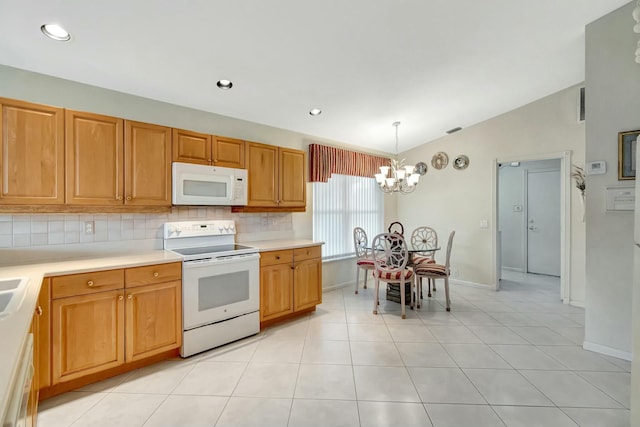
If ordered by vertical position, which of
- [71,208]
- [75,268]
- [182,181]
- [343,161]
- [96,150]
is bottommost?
[75,268]

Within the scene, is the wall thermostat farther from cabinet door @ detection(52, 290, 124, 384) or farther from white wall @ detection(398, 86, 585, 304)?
cabinet door @ detection(52, 290, 124, 384)

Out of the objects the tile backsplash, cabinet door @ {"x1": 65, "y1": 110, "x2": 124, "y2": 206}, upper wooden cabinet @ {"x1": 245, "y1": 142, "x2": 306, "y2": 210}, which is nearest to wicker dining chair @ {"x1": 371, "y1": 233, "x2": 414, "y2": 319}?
upper wooden cabinet @ {"x1": 245, "y1": 142, "x2": 306, "y2": 210}

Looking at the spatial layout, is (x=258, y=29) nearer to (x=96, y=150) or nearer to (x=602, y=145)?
(x=96, y=150)

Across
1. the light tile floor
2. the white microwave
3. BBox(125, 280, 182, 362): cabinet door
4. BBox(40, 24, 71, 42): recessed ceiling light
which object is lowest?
the light tile floor

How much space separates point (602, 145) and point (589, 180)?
12.6 inches

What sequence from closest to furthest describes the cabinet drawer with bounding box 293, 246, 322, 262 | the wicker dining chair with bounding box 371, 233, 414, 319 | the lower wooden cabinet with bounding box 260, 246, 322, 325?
the lower wooden cabinet with bounding box 260, 246, 322, 325 → the cabinet drawer with bounding box 293, 246, 322, 262 → the wicker dining chair with bounding box 371, 233, 414, 319

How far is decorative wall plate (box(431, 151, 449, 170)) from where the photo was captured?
510 centimetres

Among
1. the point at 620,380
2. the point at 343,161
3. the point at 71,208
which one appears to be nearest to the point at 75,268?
the point at 71,208

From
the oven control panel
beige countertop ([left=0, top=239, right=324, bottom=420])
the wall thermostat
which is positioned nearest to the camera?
beige countertop ([left=0, top=239, right=324, bottom=420])

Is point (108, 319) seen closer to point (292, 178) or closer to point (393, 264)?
point (292, 178)

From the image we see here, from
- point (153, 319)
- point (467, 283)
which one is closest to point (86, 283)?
point (153, 319)

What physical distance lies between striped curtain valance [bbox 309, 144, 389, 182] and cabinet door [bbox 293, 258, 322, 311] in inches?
51.4

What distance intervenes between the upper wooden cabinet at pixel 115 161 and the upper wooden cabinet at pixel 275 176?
2.91 feet

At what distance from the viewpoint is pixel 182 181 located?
8.89ft
